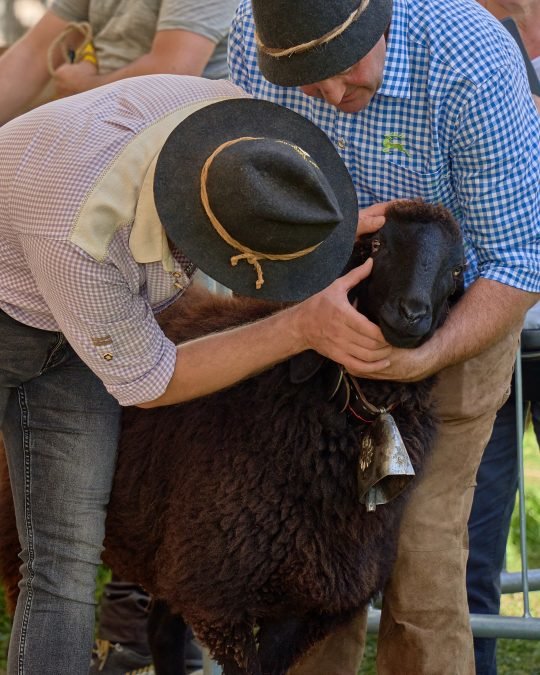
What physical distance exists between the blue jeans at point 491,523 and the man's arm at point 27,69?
252 cm

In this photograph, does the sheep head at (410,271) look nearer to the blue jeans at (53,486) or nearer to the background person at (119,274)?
the background person at (119,274)

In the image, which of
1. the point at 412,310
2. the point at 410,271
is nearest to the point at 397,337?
the point at 412,310

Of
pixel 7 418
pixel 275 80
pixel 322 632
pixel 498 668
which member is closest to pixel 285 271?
pixel 275 80

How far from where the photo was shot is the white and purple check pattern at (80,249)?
7.74 feet

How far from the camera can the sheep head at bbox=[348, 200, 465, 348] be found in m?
2.62

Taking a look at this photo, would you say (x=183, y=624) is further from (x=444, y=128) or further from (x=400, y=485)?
(x=444, y=128)

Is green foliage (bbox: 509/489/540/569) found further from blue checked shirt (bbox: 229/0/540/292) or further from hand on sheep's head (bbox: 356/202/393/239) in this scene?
hand on sheep's head (bbox: 356/202/393/239)

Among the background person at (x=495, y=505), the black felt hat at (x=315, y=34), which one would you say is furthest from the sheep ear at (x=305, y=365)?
the background person at (x=495, y=505)

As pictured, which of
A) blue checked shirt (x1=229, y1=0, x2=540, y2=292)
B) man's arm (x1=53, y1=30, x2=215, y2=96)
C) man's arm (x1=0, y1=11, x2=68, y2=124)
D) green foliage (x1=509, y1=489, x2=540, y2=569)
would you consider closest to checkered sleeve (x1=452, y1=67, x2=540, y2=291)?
blue checked shirt (x1=229, y1=0, x2=540, y2=292)

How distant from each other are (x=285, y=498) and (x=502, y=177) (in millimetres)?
1066

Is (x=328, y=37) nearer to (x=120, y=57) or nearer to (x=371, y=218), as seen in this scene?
(x=371, y=218)

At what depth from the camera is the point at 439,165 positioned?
9.36ft

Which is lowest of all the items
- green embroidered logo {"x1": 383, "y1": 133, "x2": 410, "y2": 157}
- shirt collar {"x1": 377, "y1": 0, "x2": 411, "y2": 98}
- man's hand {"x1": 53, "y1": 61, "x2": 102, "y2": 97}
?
green embroidered logo {"x1": 383, "y1": 133, "x2": 410, "y2": 157}

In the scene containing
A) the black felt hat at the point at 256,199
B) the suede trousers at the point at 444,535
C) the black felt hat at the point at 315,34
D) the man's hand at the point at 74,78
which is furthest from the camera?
the man's hand at the point at 74,78
